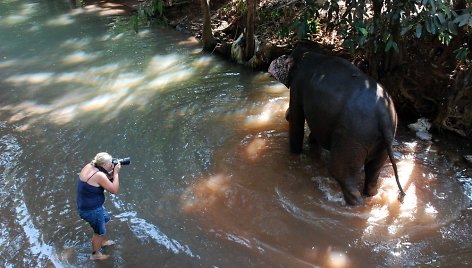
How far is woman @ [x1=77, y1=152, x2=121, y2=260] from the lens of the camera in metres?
4.35

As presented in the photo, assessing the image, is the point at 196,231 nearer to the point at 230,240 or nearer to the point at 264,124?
the point at 230,240

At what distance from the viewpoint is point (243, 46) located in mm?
10055

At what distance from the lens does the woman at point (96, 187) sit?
435 centimetres

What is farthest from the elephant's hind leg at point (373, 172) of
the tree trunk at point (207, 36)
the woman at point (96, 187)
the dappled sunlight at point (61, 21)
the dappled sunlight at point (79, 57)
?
the dappled sunlight at point (61, 21)

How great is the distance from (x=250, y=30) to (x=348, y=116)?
529cm

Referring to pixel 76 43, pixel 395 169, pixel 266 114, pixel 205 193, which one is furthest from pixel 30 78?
pixel 395 169

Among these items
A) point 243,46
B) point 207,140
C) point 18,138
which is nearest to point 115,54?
point 243,46

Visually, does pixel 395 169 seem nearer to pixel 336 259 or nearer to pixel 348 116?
pixel 348 116

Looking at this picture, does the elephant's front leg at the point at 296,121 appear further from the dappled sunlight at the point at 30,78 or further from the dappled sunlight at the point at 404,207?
the dappled sunlight at the point at 30,78

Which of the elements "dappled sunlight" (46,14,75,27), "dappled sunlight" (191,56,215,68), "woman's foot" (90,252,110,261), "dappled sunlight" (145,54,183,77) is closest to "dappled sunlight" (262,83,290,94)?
"dappled sunlight" (191,56,215,68)

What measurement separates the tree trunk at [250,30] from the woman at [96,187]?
5.78 metres

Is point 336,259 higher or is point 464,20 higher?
point 464,20

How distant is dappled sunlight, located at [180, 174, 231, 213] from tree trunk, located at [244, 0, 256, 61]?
4.62m

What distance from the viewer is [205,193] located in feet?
18.3
